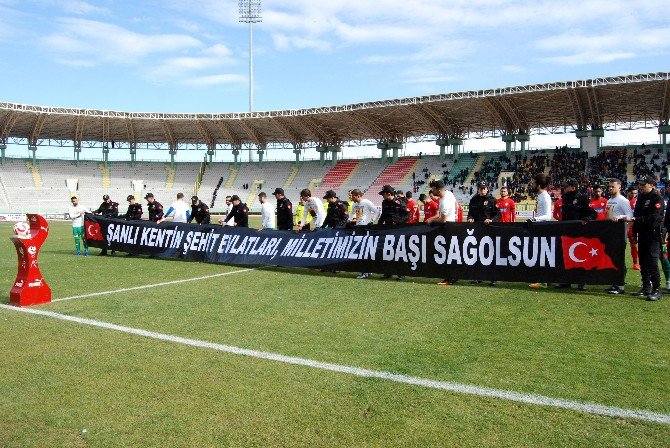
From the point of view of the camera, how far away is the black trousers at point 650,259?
7.71 metres

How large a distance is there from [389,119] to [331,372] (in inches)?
1671

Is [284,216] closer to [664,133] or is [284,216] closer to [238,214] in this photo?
[238,214]

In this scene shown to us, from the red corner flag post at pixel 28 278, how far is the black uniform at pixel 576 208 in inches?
343

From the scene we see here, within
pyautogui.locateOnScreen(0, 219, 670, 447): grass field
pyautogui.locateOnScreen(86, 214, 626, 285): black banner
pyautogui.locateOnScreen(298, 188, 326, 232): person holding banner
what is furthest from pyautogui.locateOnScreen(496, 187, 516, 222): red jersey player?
pyautogui.locateOnScreen(298, 188, 326, 232): person holding banner

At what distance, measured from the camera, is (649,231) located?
25.3ft

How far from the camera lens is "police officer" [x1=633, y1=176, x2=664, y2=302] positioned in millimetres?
7688

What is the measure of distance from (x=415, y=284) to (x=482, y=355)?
437 centimetres

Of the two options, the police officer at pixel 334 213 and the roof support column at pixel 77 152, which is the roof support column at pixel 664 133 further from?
the roof support column at pixel 77 152

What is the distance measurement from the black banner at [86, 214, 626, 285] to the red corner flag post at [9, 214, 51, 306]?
4.65 meters

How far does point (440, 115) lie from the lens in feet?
140

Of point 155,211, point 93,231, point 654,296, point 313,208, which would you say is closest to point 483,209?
point 654,296

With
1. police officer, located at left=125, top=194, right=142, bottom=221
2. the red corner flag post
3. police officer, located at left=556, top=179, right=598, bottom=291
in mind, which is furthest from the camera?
police officer, located at left=125, top=194, right=142, bottom=221

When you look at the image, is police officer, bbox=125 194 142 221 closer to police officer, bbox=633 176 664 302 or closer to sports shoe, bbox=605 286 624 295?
sports shoe, bbox=605 286 624 295

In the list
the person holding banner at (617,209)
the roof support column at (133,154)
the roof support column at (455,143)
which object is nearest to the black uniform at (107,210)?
the person holding banner at (617,209)
